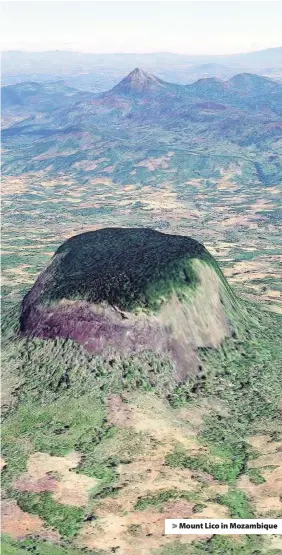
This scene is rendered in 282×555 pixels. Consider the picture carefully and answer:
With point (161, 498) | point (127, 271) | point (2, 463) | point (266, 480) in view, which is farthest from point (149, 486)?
point (127, 271)

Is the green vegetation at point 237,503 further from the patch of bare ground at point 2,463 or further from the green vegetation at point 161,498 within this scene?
the patch of bare ground at point 2,463

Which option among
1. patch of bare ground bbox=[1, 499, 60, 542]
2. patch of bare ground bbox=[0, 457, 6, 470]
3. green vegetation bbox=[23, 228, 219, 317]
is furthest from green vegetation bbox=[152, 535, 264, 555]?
green vegetation bbox=[23, 228, 219, 317]

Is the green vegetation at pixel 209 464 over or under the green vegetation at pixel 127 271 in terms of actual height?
under

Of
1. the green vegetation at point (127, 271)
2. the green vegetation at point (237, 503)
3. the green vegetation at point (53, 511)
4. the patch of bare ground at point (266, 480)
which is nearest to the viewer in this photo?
the green vegetation at point (53, 511)

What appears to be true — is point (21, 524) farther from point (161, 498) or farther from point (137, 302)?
point (137, 302)

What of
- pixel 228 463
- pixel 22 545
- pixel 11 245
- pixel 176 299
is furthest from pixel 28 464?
pixel 11 245

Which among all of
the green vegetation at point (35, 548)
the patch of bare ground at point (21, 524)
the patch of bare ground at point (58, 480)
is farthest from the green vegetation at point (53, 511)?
the green vegetation at point (35, 548)
